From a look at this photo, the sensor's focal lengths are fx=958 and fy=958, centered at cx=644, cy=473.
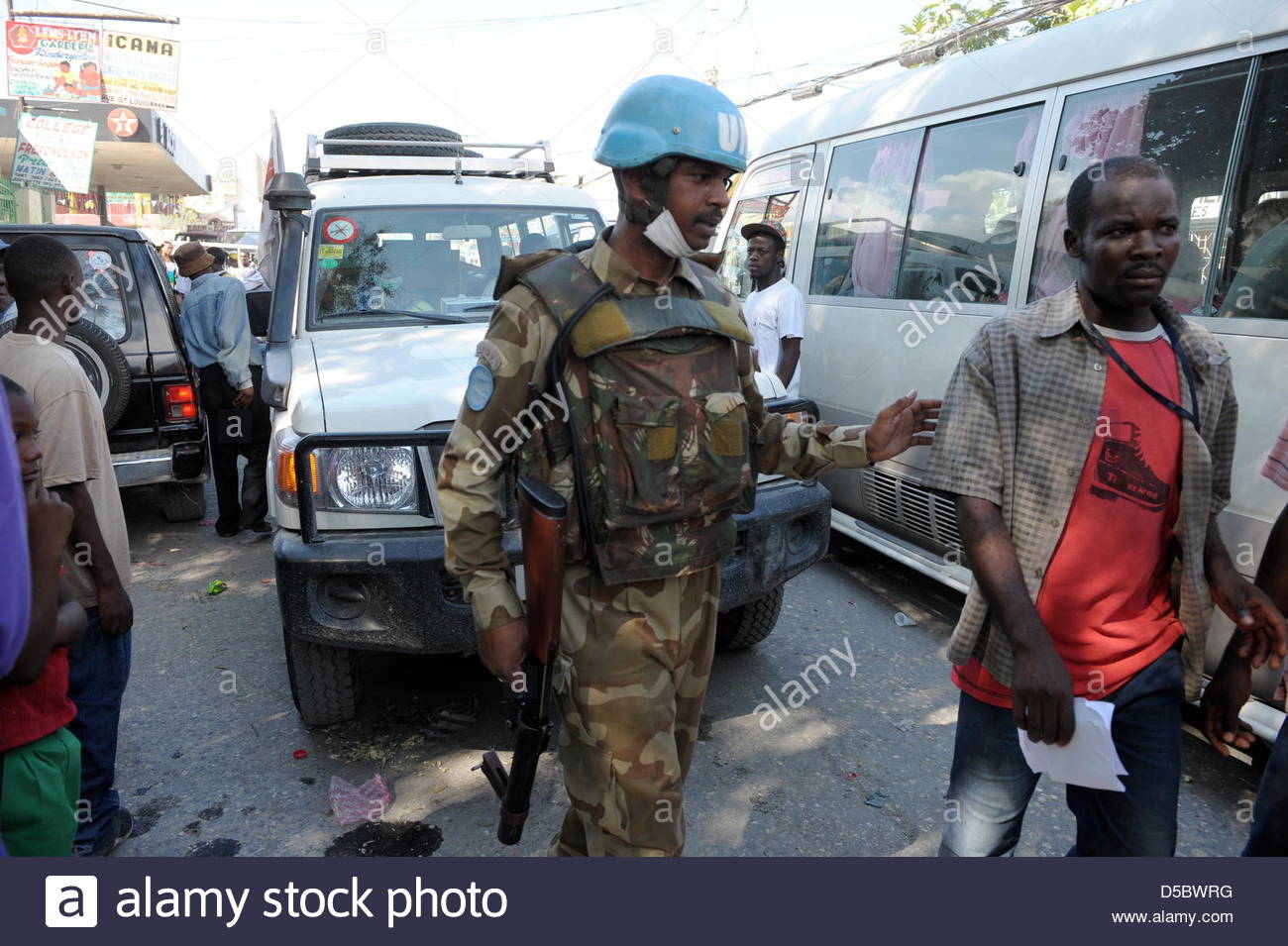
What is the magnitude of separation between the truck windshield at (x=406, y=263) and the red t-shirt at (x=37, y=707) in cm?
226

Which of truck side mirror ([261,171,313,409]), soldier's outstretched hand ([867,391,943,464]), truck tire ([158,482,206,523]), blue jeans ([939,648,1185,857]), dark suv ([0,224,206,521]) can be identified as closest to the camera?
blue jeans ([939,648,1185,857])

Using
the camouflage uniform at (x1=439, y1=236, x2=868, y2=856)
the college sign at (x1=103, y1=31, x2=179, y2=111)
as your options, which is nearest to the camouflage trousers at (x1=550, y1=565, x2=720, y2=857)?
the camouflage uniform at (x1=439, y1=236, x2=868, y2=856)

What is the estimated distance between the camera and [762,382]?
12.3ft

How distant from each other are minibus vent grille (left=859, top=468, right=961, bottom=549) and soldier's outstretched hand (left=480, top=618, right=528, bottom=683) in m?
2.80

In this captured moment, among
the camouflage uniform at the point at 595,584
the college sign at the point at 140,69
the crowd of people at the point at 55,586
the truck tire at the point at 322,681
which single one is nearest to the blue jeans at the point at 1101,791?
the camouflage uniform at the point at 595,584

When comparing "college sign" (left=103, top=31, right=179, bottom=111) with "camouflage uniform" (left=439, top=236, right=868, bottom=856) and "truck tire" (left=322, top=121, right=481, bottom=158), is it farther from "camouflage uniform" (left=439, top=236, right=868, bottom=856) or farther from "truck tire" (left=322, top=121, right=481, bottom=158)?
"camouflage uniform" (left=439, top=236, right=868, bottom=856)

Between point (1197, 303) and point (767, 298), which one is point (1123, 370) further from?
point (767, 298)

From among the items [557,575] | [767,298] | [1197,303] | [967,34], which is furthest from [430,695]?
[967,34]

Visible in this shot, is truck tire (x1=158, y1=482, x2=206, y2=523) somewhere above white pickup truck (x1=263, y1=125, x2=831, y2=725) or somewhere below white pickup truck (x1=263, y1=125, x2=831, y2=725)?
below

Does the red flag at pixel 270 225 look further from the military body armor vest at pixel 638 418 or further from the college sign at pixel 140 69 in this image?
the college sign at pixel 140 69

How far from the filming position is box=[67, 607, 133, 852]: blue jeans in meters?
2.67

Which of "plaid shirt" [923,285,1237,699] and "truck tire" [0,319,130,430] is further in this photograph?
"truck tire" [0,319,130,430]

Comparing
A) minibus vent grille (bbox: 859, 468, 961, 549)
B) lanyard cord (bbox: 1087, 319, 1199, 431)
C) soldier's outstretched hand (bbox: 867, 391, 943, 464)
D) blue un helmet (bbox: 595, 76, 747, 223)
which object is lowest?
minibus vent grille (bbox: 859, 468, 961, 549)

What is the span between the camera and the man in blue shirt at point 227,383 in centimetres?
621
